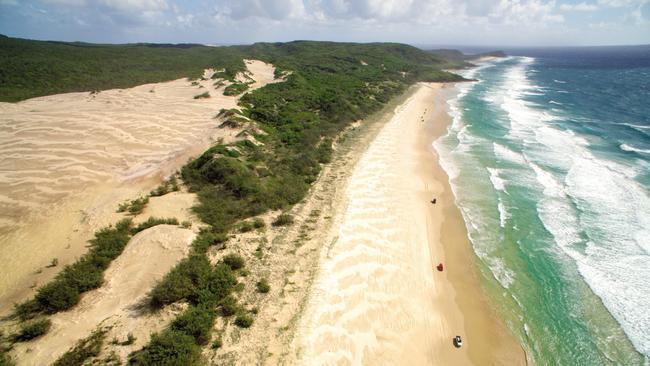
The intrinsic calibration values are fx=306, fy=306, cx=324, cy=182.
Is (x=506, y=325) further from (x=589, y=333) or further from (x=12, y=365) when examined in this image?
(x=12, y=365)

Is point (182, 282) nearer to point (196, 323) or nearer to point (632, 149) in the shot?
point (196, 323)

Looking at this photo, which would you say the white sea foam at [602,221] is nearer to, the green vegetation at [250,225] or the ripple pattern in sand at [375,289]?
the ripple pattern in sand at [375,289]

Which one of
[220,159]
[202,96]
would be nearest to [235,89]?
[202,96]

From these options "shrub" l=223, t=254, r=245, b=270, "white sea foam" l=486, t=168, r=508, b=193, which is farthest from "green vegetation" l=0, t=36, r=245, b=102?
"white sea foam" l=486, t=168, r=508, b=193

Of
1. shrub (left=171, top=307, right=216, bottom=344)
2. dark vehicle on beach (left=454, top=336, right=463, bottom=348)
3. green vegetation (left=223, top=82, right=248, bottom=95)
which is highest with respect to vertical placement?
green vegetation (left=223, top=82, right=248, bottom=95)

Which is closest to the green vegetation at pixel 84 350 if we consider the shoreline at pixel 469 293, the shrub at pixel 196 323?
the shrub at pixel 196 323

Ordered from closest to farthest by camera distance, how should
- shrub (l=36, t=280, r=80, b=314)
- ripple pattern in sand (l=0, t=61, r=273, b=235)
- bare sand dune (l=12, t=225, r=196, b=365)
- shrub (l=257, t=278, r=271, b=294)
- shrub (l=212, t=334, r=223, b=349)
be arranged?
bare sand dune (l=12, t=225, r=196, b=365) → shrub (l=212, t=334, r=223, b=349) → shrub (l=36, t=280, r=80, b=314) → shrub (l=257, t=278, r=271, b=294) → ripple pattern in sand (l=0, t=61, r=273, b=235)

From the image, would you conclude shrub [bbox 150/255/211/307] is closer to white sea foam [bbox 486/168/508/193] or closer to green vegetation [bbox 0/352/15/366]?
green vegetation [bbox 0/352/15/366]
